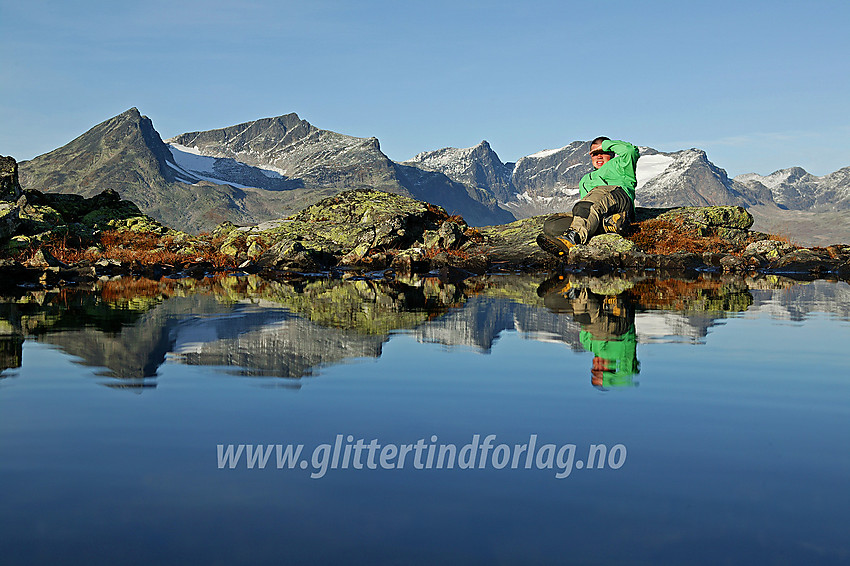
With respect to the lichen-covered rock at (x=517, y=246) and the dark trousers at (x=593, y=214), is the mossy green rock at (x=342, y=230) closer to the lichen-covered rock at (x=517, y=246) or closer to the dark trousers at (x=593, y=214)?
the lichen-covered rock at (x=517, y=246)

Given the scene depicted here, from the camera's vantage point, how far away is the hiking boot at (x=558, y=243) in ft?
129

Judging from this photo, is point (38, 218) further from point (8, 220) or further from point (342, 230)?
point (342, 230)

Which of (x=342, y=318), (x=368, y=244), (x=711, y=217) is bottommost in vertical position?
(x=342, y=318)

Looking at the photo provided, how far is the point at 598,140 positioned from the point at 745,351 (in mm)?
33003

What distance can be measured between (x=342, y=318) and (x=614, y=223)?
91.3 feet

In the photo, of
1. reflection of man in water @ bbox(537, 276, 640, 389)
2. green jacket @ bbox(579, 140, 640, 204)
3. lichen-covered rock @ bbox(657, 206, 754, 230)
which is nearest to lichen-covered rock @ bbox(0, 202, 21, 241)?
reflection of man in water @ bbox(537, 276, 640, 389)

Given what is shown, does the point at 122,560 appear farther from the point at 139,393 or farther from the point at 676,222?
the point at 676,222

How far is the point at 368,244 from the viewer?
136 feet

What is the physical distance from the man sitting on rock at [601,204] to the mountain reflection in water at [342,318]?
12996 millimetres

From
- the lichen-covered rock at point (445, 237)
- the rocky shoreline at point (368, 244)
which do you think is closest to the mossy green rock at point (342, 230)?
the rocky shoreline at point (368, 244)

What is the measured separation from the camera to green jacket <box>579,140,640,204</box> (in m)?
41.2

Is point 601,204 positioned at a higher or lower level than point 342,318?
higher

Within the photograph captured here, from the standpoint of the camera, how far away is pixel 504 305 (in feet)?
61.4

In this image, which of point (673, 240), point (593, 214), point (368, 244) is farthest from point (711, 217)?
point (368, 244)
